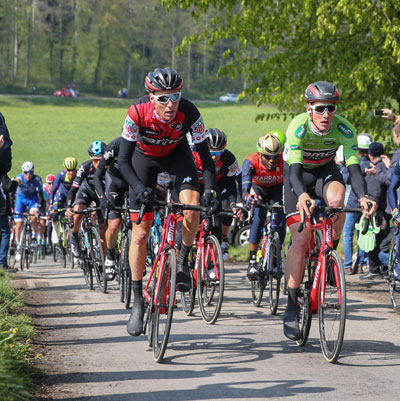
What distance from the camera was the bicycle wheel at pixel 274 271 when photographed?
9.11 metres

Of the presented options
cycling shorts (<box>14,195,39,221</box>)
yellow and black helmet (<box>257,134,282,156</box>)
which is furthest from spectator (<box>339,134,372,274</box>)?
cycling shorts (<box>14,195,39,221</box>)

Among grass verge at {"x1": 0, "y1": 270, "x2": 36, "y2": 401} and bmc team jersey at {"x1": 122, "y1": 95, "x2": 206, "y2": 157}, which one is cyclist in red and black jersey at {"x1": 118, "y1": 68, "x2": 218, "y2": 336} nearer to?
bmc team jersey at {"x1": 122, "y1": 95, "x2": 206, "y2": 157}

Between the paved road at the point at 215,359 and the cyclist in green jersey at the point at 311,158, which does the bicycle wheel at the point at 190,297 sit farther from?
the cyclist in green jersey at the point at 311,158

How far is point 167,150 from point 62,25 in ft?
316

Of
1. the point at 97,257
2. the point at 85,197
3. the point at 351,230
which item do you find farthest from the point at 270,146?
the point at 351,230

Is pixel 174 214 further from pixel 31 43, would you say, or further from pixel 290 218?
pixel 31 43

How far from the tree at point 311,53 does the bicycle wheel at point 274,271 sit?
7.42m

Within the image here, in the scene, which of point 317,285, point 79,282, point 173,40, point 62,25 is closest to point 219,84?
point 173,40

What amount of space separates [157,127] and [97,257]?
5441 millimetres

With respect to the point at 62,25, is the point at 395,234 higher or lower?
lower

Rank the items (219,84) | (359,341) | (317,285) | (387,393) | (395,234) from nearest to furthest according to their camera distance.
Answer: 1. (387,393)
2. (317,285)
3. (359,341)
4. (395,234)
5. (219,84)

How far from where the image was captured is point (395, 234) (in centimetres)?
952

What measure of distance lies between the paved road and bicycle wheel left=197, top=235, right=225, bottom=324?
6.6 inches

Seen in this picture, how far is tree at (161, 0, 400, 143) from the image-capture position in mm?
16328
